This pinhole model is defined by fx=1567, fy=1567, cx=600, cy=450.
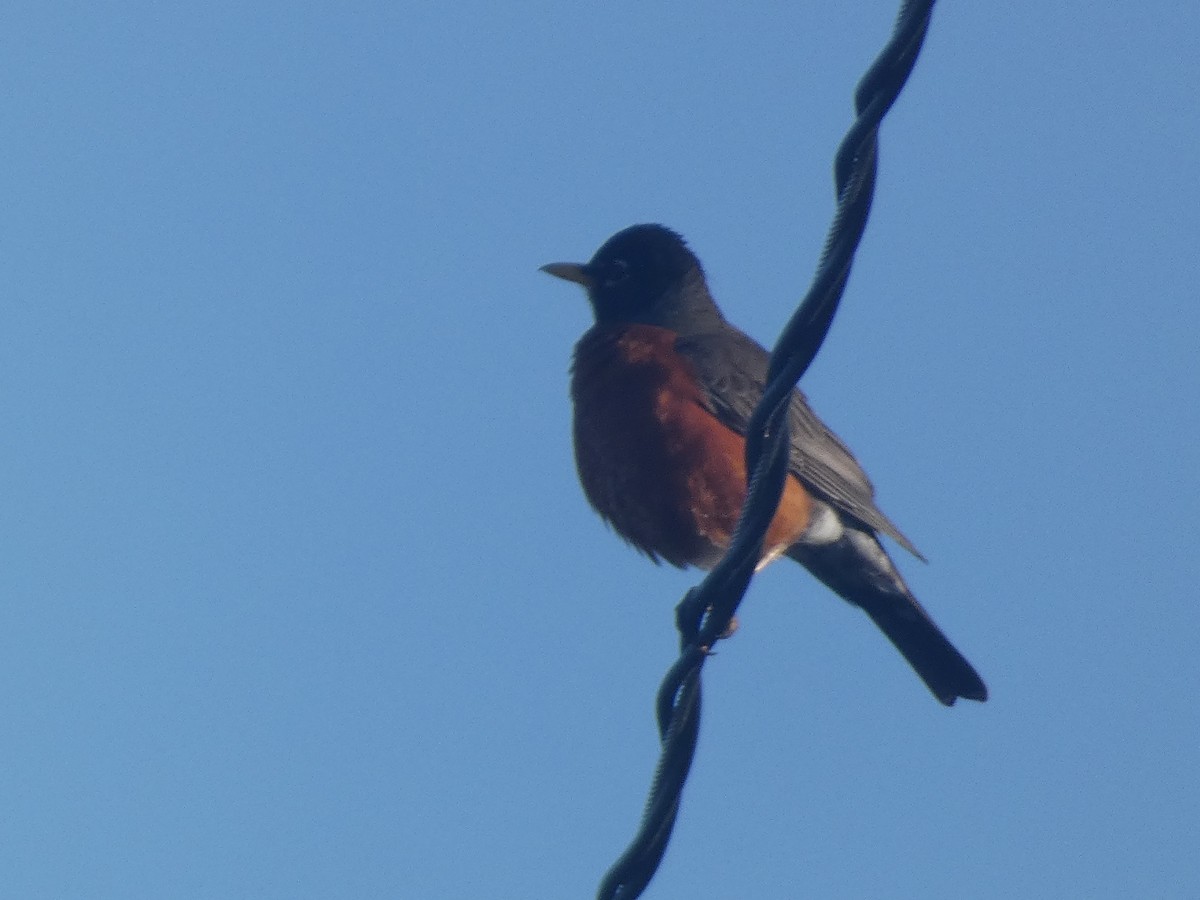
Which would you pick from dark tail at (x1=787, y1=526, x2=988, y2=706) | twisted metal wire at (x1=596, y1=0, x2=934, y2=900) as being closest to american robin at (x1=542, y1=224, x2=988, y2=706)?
dark tail at (x1=787, y1=526, x2=988, y2=706)

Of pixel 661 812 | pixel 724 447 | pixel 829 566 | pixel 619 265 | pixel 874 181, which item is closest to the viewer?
pixel 874 181

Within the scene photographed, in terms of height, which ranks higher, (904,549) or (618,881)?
(904,549)

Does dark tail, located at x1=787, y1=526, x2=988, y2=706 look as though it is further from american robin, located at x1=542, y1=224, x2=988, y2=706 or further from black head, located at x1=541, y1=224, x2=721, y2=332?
black head, located at x1=541, y1=224, x2=721, y2=332

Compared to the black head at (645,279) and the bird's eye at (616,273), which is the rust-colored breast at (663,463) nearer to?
the black head at (645,279)

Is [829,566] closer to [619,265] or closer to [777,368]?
[619,265]

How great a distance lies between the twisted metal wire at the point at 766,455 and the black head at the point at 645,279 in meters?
4.04

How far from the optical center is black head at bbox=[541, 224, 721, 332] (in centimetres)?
671

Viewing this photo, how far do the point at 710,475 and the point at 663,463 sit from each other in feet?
0.57

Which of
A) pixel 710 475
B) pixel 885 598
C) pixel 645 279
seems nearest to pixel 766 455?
pixel 710 475

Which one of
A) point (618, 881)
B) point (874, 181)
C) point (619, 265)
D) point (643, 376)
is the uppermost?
point (619, 265)

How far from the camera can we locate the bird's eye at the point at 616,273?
6.81 m

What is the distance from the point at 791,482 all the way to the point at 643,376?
2.20 ft

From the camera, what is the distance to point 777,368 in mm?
2316

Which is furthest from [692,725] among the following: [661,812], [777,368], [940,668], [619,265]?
[619,265]
